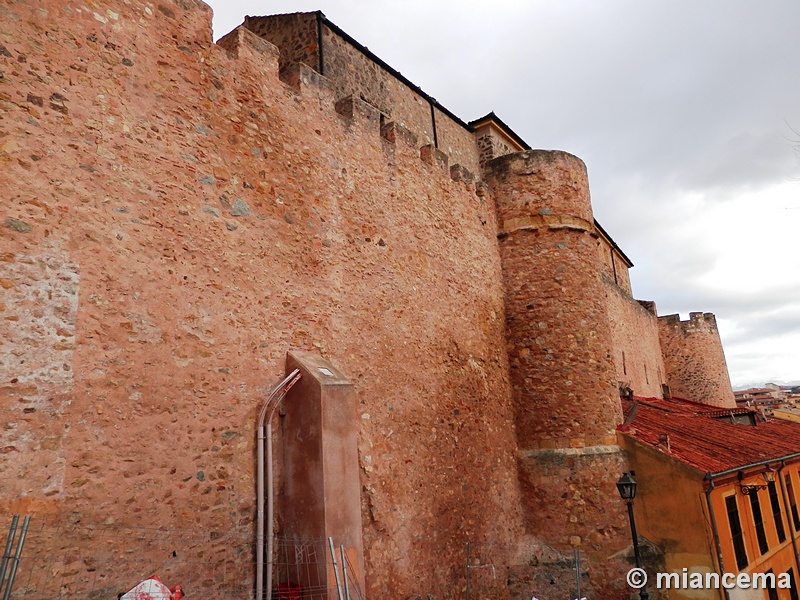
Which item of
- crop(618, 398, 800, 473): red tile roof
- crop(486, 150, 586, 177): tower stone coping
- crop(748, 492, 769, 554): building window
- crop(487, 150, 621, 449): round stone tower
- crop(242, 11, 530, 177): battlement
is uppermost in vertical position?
crop(242, 11, 530, 177): battlement

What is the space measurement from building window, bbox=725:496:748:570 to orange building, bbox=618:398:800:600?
0.02 metres

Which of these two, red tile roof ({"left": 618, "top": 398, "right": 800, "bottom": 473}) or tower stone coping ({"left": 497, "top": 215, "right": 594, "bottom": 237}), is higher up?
tower stone coping ({"left": 497, "top": 215, "right": 594, "bottom": 237})

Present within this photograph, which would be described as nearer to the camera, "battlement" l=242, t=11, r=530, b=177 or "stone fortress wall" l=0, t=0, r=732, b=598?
"stone fortress wall" l=0, t=0, r=732, b=598

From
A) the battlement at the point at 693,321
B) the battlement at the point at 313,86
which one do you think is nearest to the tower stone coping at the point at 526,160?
the battlement at the point at 313,86

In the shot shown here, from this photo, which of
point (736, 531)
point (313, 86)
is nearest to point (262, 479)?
point (313, 86)

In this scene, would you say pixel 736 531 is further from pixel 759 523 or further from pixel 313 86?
pixel 313 86

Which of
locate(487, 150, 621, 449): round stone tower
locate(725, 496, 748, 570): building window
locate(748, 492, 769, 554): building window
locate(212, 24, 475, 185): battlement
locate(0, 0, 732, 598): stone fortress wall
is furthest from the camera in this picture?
locate(748, 492, 769, 554): building window

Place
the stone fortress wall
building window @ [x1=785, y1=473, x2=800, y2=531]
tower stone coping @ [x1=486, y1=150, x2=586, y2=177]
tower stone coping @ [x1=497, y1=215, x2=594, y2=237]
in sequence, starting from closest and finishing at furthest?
the stone fortress wall → tower stone coping @ [x1=497, y1=215, x2=594, y2=237] → tower stone coping @ [x1=486, y1=150, x2=586, y2=177] → building window @ [x1=785, y1=473, x2=800, y2=531]

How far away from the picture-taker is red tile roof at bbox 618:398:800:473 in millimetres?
8945

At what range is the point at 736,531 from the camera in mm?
8898

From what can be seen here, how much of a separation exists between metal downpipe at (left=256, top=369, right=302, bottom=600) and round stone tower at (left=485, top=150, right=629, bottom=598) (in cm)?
513

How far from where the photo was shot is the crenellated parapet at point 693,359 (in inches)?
943

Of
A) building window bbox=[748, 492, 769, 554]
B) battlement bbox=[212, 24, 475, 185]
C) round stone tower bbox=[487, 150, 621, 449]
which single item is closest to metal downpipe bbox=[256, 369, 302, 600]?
battlement bbox=[212, 24, 475, 185]

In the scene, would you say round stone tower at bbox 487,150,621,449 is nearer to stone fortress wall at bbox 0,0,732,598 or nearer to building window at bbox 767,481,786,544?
stone fortress wall at bbox 0,0,732,598
